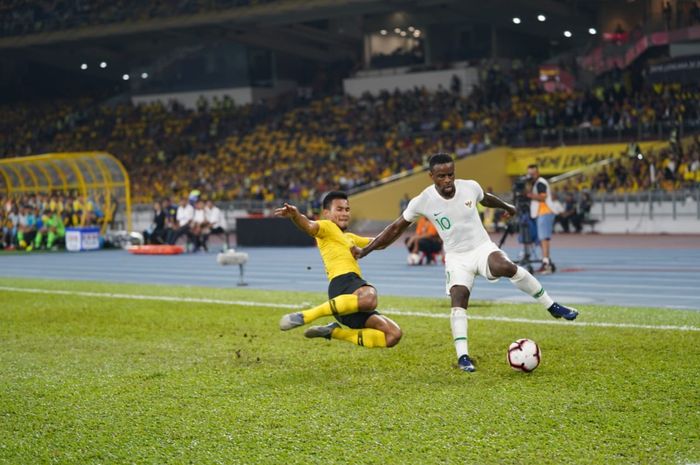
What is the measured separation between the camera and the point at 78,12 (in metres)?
58.3

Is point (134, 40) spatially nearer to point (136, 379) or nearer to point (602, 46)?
point (602, 46)

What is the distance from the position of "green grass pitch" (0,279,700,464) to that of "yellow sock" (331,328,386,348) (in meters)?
0.20

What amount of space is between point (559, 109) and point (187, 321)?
3080cm

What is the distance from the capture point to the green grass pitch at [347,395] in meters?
6.16

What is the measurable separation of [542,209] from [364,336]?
9741mm

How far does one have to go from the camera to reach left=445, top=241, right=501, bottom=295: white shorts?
8930 mm

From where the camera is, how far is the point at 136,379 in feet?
28.7

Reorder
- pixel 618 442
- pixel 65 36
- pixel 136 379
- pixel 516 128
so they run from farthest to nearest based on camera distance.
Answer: pixel 65 36, pixel 516 128, pixel 136 379, pixel 618 442

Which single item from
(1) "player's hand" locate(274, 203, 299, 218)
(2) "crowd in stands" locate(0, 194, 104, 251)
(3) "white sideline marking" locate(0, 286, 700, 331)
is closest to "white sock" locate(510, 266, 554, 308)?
(1) "player's hand" locate(274, 203, 299, 218)

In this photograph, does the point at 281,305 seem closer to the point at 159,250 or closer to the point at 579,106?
the point at 159,250

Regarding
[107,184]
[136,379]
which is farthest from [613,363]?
[107,184]

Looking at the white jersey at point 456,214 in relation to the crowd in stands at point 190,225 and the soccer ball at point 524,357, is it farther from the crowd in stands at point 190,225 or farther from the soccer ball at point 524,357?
the crowd in stands at point 190,225

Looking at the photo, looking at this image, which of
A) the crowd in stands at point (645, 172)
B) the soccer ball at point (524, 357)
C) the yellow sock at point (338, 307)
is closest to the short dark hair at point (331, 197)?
the yellow sock at point (338, 307)

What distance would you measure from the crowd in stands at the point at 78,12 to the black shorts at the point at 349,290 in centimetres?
4464
